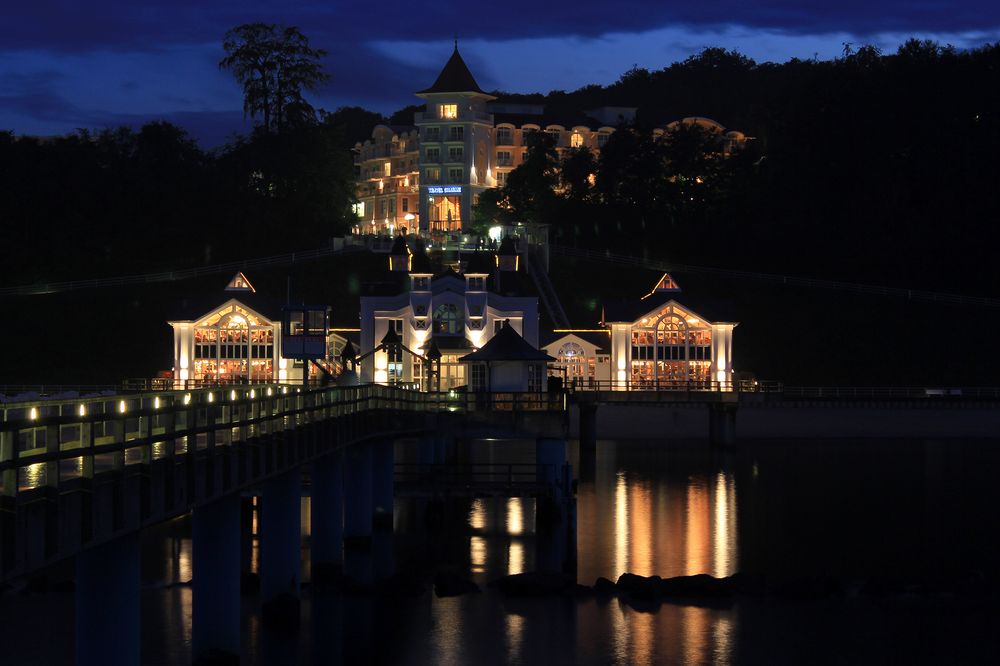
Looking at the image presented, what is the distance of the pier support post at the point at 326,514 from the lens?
46.6 meters

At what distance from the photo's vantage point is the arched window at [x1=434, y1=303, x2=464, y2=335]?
10550cm

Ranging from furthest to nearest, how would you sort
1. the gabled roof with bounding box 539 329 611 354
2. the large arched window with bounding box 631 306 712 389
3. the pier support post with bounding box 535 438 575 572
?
the gabled roof with bounding box 539 329 611 354 → the large arched window with bounding box 631 306 712 389 → the pier support post with bounding box 535 438 575 572

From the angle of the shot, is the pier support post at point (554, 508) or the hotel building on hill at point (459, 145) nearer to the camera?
the pier support post at point (554, 508)

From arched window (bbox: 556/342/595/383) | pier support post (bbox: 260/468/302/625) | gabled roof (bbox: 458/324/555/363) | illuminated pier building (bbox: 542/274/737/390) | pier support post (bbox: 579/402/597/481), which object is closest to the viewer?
pier support post (bbox: 260/468/302/625)

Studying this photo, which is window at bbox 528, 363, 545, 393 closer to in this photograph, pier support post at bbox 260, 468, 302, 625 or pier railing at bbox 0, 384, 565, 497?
pier railing at bbox 0, 384, 565, 497

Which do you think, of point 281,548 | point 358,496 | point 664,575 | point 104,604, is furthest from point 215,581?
point 664,575

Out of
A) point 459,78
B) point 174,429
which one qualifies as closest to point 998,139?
point 459,78

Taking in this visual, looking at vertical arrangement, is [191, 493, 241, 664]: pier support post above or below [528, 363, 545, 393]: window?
below

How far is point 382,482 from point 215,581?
23.7 metres

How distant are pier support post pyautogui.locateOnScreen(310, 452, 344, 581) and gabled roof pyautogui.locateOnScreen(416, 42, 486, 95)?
123 m

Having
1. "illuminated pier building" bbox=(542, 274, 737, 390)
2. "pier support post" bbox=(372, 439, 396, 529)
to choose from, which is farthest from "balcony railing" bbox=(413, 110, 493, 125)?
"pier support post" bbox=(372, 439, 396, 529)

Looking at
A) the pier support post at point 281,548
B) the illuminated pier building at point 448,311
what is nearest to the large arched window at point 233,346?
the illuminated pier building at point 448,311

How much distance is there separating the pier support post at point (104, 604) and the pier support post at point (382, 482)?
93.4 ft

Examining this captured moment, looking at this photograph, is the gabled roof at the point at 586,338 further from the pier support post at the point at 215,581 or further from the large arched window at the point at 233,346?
the pier support post at the point at 215,581
